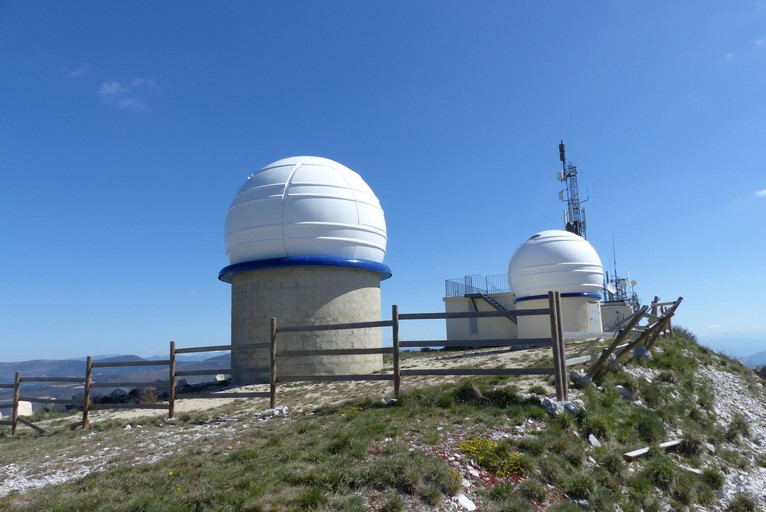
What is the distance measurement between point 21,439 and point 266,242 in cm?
787

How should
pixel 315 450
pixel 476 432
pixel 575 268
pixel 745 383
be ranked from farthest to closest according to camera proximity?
pixel 575 268, pixel 745 383, pixel 476 432, pixel 315 450

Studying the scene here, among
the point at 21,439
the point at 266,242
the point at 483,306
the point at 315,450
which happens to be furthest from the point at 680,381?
the point at 483,306

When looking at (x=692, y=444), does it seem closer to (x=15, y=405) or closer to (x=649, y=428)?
(x=649, y=428)

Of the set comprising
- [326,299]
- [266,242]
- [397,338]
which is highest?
[266,242]

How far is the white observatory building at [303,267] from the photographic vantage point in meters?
15.9

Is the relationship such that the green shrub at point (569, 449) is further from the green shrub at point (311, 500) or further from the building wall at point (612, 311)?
the building wall at point (612, 311)

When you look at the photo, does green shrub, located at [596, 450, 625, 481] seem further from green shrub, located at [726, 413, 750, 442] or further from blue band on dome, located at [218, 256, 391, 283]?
blue band on dome, located at [218, 256, 391, 283]

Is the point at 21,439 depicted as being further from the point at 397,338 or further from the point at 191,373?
the point at 397,338

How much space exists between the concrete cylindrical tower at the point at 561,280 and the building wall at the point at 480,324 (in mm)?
7975

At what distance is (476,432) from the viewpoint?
7086mm

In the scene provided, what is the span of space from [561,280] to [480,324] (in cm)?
1044

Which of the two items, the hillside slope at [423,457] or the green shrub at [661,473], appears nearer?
the hillside slope at [423,457]

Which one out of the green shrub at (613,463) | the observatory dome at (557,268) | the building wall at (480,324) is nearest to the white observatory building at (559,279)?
the observatory dome at (557,268)

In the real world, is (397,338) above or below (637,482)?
above
